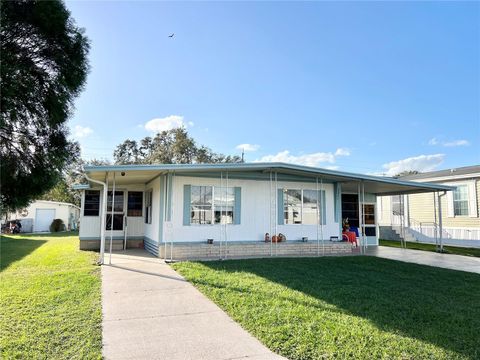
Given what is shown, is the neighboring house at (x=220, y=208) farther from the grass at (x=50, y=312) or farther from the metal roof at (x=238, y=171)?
the grass at (x=50, y=312)

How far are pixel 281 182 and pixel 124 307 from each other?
25.8 ft

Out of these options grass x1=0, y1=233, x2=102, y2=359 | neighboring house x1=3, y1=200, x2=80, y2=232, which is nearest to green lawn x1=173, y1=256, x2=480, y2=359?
grass x1=0, y1=233, x2=102, y2=359

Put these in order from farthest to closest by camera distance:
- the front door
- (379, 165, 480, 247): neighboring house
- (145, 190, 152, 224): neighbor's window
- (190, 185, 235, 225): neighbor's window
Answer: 1. (379, 165, 480, 247): neighboring house
2. the front door
3. (145, 190, 152, 224): neighbor's window
4. (190, 185, 235, 225): neighbor's window

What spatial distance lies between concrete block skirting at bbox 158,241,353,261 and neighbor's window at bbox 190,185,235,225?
84cm

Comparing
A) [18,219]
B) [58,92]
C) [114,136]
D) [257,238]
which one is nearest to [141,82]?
[257,238]

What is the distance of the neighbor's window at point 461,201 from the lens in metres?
15.9

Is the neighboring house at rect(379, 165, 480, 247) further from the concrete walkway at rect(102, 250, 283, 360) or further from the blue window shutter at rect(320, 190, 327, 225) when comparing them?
the concrete walkway at rect(102, 250, 283, 360)

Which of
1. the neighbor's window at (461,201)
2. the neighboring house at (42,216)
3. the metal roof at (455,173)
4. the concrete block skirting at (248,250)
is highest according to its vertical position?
the metal roof at (455,173)

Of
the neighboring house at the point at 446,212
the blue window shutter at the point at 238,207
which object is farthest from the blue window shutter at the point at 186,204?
the neighboring house at the point at 446,212

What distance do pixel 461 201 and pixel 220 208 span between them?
41.4 feet

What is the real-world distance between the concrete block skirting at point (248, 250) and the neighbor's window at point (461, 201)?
308 inches

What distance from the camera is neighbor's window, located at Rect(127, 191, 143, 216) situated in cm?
1315

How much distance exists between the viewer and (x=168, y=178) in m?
10.1

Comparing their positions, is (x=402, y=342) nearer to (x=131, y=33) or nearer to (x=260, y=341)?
(x=260, y=341)
